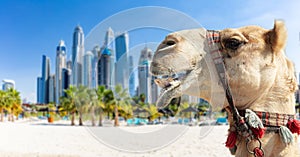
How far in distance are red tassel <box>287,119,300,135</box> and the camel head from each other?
6 cm

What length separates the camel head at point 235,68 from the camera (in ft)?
4.82

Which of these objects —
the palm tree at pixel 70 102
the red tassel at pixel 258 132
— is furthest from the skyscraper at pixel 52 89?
the red tassel at pixel 258 132

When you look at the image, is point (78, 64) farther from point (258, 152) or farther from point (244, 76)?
point (258, 152)

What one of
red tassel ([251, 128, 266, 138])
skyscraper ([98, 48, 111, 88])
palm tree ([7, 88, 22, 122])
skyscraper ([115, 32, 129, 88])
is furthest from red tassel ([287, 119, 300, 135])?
palm tree ([7, 88, 22, 122])

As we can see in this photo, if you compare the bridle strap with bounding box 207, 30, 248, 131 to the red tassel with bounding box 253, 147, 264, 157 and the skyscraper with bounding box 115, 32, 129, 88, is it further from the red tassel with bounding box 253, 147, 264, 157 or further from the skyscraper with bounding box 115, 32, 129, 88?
the skyscraper with bounding box 115, 32, 129, 88

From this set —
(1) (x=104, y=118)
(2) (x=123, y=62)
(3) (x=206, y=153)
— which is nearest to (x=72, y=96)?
(1) (x=104, y=118)

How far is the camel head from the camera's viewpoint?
57.9 inches

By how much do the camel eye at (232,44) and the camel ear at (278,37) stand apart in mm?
179

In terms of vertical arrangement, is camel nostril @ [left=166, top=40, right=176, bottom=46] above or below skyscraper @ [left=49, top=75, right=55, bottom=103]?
below

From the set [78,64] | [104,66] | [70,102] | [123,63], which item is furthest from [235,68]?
[70,102]

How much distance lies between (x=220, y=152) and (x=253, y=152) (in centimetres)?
869

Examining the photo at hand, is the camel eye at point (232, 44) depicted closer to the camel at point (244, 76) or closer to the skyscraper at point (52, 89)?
the camel at point (244, 76)

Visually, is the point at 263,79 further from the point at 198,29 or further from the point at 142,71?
the point at 142,71

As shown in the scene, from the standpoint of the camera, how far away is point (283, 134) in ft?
4.84
